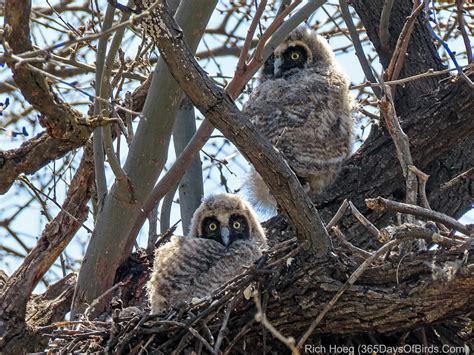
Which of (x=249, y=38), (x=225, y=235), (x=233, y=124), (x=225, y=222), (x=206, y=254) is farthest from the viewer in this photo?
(x=225, y=222)

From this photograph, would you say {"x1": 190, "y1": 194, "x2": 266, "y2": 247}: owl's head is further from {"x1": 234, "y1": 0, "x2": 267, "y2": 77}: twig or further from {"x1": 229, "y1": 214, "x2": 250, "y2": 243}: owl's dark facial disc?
{"x1": 234, "y1": 0, "x2": 267, "y2": 77}: twig

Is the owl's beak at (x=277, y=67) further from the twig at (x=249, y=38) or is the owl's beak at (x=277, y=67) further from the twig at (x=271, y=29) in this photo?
the twig at (x=271, y=29)

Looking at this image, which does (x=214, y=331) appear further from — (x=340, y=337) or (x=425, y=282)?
(x=425, y=282)

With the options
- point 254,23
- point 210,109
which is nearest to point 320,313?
point 210,109

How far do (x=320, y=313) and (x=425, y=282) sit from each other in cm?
46

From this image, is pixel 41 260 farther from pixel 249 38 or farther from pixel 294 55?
pixel 294 55

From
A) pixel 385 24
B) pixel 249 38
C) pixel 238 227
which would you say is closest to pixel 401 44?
pixel 385 24

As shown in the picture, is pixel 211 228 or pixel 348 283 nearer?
pixel 348 283

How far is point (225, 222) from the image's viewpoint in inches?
199

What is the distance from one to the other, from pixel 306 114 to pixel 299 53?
69 cm

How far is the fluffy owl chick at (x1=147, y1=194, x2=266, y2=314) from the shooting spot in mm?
4613

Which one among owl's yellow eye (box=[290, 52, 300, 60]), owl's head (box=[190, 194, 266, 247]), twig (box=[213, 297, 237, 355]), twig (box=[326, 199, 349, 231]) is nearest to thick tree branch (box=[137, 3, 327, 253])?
twig (box=[326, 199, 349, 231])

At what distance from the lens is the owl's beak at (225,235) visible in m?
4.91

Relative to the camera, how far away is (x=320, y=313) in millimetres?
3670
